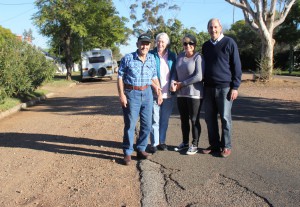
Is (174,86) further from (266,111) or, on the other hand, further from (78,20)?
(78,20)

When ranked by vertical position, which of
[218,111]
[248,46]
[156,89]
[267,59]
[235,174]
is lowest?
[235,174]

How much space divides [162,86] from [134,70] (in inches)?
27.6

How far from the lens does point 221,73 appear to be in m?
5.41

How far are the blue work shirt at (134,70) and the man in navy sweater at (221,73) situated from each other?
0.89m

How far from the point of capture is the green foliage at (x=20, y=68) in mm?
11703

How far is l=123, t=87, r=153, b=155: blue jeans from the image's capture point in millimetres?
5441

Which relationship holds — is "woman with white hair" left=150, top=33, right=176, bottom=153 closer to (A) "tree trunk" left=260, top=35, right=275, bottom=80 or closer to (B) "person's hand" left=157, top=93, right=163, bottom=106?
(B) "person's hand" left=157, top=93, right=163, bottom=106

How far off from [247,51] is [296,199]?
154ft

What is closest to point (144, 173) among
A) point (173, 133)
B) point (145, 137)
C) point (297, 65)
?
point (145, 137)

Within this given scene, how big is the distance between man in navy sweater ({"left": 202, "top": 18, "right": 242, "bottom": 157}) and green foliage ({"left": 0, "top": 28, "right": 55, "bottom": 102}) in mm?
7778

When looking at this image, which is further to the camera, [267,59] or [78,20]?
[78,20]

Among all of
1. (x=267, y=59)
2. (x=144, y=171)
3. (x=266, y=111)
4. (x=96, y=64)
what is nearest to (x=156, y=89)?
(x=144, y=171)

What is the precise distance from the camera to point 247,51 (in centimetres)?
4900

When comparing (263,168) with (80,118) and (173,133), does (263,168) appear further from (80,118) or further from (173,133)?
(80,118)
